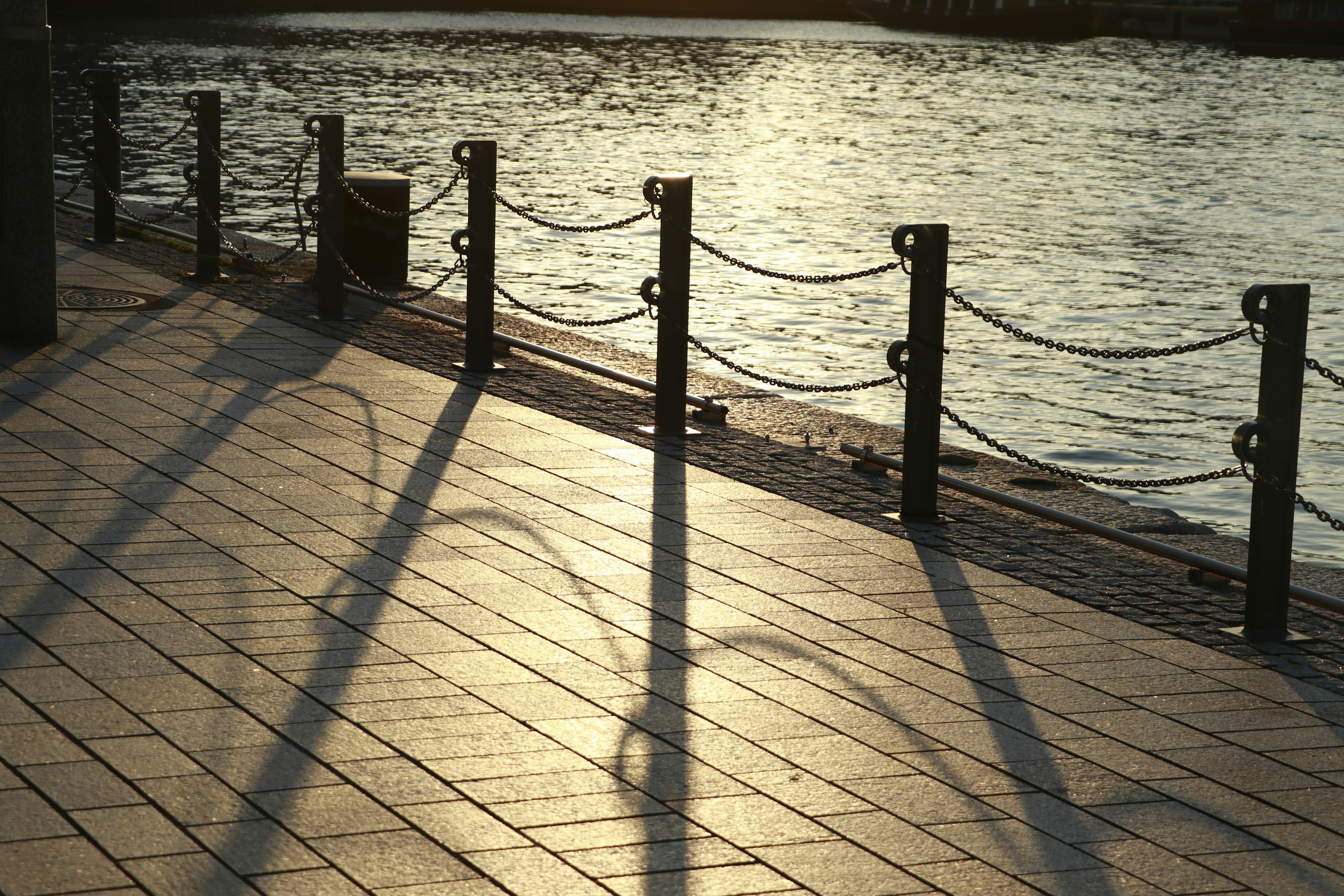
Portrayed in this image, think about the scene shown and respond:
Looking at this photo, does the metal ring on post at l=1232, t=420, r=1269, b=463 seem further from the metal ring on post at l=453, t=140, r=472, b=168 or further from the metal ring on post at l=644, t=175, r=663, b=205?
the metal ring on post at l=453, t=140, r=472, b=168

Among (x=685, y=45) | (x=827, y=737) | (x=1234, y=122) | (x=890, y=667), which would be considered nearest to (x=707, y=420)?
(x=890, y=667)

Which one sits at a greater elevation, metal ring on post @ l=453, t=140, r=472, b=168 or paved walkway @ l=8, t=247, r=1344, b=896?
metal ring on post @ l=453, t=140, r=472, b=168

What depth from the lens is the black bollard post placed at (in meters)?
6.77

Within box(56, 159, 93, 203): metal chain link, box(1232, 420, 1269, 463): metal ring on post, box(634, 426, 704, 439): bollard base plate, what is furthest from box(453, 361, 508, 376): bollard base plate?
box(56, 159, 93, 203): metal chain link

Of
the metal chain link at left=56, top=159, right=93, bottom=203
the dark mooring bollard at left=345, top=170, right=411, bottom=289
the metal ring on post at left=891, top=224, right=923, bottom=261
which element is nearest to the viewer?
the metal ring on post at left=891, top=224, right=923, bottom=261

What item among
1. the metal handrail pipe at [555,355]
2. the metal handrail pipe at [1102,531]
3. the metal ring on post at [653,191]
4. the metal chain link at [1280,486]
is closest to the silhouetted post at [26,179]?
the metal handrail pipe at [555,355]

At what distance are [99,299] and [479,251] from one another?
307 cm

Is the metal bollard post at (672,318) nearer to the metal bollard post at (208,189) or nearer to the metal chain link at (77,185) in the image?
the metal bollard post at (208,189)

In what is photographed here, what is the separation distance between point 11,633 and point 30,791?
1.17 m

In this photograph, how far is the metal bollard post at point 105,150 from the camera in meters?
13.5

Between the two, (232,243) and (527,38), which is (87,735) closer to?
(232,243)

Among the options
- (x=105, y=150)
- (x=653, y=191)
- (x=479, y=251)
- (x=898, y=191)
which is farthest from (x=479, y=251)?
(x=898, y=191)

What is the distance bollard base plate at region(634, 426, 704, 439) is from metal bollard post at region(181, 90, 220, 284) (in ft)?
16.4

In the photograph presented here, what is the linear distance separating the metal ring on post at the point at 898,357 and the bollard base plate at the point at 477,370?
3198 millimetres
